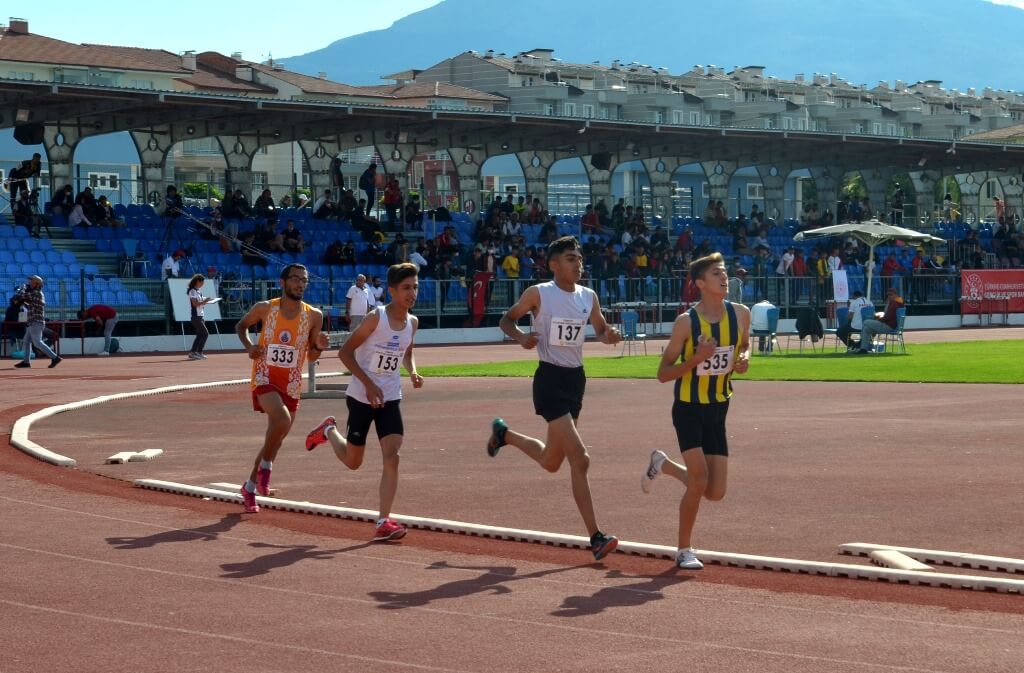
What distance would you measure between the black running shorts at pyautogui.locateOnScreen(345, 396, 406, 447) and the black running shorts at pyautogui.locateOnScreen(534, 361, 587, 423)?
1177 mm

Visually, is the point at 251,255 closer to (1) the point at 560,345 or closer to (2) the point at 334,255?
(2) the point at 334,255

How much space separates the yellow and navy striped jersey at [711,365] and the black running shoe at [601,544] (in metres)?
0.98

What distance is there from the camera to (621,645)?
7.25 m

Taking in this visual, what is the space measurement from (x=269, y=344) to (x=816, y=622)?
620 centimetres

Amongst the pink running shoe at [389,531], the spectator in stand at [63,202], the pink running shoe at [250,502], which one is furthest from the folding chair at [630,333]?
the pink running shoe at [389,531]

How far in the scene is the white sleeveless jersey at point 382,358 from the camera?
1091 cm

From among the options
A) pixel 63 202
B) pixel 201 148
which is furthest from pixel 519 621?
pixel 201 148

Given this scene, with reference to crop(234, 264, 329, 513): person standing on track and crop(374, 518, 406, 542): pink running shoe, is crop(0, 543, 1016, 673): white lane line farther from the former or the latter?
crop(234, 264, 329, 513): person standing on track

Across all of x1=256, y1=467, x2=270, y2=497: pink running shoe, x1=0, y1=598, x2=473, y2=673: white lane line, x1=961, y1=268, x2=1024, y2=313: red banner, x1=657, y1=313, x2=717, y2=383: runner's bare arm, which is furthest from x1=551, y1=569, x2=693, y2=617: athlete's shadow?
x1=961, y1=268, x2=1024, y2=313: red banner

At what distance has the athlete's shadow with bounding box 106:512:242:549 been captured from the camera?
10.4m

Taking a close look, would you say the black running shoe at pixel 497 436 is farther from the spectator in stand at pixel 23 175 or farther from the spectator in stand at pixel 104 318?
the spectator in stand at pixel 23 175

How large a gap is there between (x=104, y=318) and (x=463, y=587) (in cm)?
2961

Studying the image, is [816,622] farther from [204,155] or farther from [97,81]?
[204,155]

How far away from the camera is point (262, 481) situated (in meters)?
12.4
